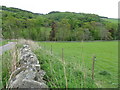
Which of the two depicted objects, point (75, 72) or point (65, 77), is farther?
point (75, 72)

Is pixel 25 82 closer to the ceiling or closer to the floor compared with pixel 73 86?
closer to the ceiling

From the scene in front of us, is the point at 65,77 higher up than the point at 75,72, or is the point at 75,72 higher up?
the point at 65,77

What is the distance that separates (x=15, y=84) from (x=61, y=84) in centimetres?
96

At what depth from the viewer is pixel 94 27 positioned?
4803 centimetres

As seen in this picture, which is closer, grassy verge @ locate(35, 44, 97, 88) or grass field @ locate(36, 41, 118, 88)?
grassy verge @ locate(35, 44, 97, 88)

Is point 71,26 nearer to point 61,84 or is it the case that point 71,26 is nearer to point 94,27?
A: point 94,27

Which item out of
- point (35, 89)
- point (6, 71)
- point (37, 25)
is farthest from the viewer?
point (37, 25)

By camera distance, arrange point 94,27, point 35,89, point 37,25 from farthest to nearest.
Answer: point 94,27 < point 37,25 < point 35,89

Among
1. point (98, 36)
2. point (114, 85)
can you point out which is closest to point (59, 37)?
point (98, 36)

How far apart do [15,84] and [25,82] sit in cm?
24

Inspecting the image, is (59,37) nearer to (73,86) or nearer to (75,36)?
(75,36)

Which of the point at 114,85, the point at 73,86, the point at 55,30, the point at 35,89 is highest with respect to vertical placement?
the point at 55,30

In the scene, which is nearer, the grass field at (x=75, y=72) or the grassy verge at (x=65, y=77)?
the grassy verge at (x=65, y=77)

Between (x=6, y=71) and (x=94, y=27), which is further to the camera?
(x=94, y=27)
